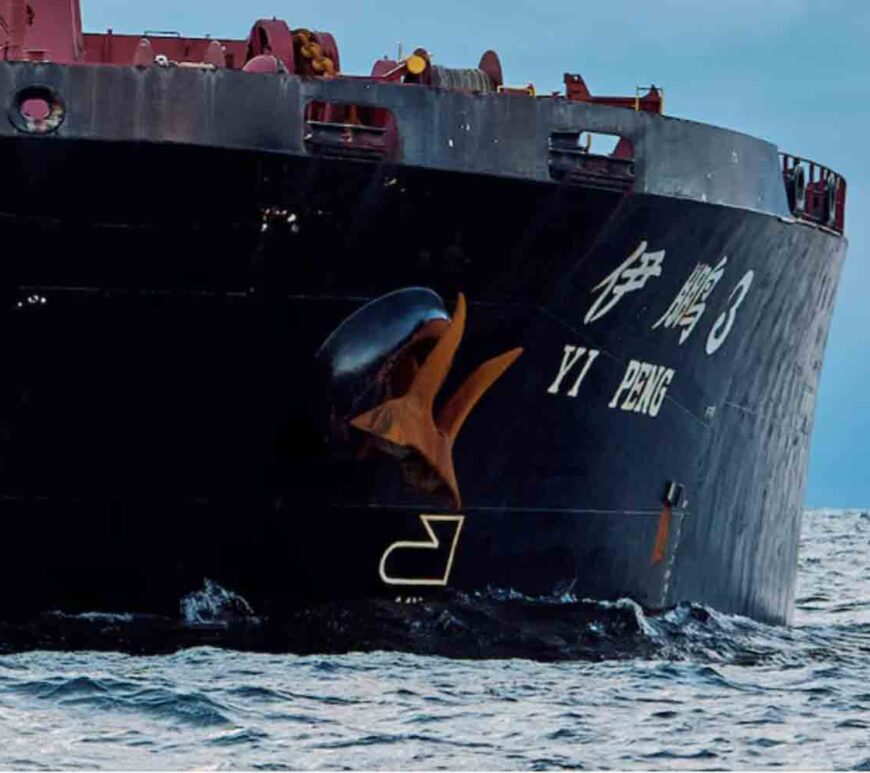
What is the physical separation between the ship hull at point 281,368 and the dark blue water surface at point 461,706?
61 cm

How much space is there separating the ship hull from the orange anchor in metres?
0.19

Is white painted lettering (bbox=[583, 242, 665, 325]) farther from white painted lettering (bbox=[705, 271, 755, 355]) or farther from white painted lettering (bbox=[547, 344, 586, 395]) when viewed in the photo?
white painted lettering (bbox=[705, 271, 755, 355])

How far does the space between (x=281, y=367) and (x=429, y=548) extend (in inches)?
64.8

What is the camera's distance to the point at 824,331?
23.5 metres

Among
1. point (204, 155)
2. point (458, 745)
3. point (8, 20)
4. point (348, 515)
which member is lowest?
point (458, 745)

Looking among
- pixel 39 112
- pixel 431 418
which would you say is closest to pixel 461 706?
pixel 431 418

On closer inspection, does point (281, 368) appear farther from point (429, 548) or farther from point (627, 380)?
point (627, 380)

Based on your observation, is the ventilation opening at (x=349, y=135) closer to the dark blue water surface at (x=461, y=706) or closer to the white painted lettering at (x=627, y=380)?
the white painted lettering at (x=627, y=380)

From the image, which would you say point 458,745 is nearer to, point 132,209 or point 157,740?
point 157,740

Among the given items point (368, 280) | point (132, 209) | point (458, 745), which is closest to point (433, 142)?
point (368, 280)

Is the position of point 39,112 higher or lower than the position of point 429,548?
higher

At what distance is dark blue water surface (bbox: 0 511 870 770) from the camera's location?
39.8ft

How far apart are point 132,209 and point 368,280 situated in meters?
1.59

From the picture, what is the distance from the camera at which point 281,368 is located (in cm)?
1542
